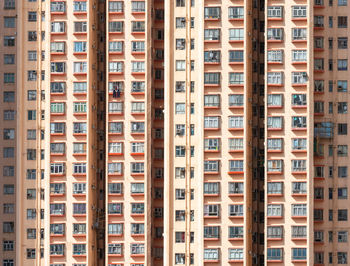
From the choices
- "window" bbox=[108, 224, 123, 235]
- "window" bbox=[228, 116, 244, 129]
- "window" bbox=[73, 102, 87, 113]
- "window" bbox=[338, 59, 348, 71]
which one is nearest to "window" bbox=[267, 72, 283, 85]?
"window" bbox=[228, 116, 244, 129]

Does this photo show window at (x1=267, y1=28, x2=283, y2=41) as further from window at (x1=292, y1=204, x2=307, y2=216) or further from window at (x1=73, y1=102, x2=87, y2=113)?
window at (x1=73, y1=102, x2=87, y2=113)

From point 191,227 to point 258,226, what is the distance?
915cm

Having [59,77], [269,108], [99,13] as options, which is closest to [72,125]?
[59,77]

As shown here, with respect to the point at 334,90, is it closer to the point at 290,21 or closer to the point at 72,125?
the point at 290,21

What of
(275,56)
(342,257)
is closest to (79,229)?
(275,56)

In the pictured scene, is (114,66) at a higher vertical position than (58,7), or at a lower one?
lower

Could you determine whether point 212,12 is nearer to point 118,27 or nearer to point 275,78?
point 275,78

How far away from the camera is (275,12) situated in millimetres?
92188

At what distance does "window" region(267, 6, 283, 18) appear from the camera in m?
92.1

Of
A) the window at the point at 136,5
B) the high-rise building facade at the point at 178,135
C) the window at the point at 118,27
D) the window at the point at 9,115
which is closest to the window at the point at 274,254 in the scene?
the high-rise building facade at the point at 178,135

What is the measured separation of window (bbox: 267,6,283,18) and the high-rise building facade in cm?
28

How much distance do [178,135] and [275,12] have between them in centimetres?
1987

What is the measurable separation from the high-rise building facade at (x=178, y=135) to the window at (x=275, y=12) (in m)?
0.28

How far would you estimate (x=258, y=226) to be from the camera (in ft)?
313
